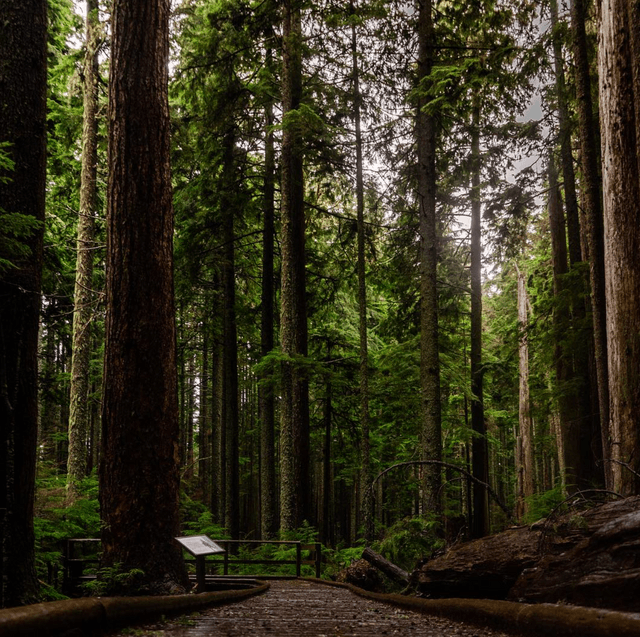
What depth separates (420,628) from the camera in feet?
15.0

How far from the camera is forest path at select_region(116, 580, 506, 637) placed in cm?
416

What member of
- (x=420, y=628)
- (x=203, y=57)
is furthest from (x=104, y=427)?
(x=203, y=57)

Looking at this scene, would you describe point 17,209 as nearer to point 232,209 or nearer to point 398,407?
point 232,209

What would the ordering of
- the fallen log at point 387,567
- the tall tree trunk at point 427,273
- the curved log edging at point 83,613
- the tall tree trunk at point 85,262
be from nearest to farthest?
the curved log edging at point 83,613
the fallen log at point 387,567
the tall tree trunk at point 427,273
the tall tree trunk at point 85,262

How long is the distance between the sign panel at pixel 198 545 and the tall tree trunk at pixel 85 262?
29.6 feet

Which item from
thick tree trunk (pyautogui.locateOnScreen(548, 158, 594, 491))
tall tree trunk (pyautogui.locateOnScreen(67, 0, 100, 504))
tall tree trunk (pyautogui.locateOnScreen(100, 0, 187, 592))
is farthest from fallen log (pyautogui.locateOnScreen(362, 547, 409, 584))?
tall tree trunk (pyautogui.locateOnScreen(67, 0, 100, 504))

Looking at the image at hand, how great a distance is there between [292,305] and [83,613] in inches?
499

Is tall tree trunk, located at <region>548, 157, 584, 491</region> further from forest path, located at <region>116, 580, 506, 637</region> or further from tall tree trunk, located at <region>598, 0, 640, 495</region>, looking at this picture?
forest path, located at <region>116, 580, 506, 637</region>

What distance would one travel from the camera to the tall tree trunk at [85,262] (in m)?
14.0

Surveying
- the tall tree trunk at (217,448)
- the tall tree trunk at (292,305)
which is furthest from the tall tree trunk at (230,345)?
the tall tree trunk at (292,305)

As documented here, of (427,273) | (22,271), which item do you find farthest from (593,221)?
(22,271)

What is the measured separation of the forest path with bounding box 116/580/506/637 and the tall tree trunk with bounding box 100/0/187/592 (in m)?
1.20

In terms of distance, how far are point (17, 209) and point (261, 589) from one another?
6.84m

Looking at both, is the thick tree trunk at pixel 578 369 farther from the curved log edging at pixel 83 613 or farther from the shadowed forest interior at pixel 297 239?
the curved log edging at pixel 83 613
